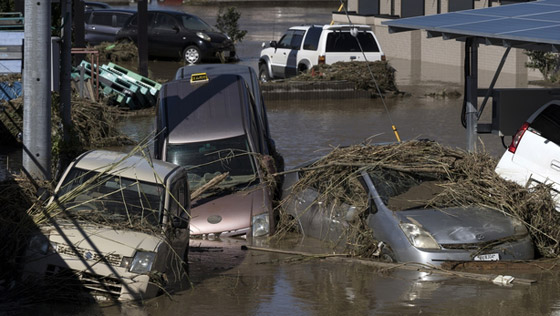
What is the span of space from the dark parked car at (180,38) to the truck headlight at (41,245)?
2517cm

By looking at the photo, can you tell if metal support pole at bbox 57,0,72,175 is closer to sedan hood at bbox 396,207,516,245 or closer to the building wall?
sedan hood at bbox 396,207,516,245

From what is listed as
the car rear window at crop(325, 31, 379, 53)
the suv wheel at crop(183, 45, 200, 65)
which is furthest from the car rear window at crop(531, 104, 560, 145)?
the suv wheel at crop(183, 45, 200, 65)

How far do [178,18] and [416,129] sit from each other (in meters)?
16.0

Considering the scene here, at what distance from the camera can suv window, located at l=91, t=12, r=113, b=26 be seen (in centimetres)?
3741

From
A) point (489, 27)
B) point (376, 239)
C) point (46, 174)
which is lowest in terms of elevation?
point (376, 239)

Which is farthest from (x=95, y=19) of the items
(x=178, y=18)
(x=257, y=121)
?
(x=257, y=121)

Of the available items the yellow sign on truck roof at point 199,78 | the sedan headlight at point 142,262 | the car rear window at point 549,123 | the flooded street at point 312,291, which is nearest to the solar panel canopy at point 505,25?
the car rear window at point 549,123

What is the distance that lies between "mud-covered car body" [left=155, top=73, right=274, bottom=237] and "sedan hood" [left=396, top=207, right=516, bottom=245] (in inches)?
93.3

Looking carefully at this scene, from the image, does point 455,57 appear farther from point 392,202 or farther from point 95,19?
point 392,202

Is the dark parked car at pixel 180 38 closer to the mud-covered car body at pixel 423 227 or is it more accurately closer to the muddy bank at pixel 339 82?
the muddy bank at pixel 339 82

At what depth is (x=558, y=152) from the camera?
11969mm

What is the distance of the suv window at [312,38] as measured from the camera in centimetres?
2806

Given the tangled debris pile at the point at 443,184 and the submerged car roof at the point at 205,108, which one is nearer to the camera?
the tangled debris pile at the point at 443,184

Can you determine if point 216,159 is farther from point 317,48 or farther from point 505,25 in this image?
point 317,48
